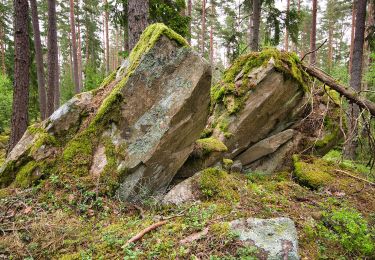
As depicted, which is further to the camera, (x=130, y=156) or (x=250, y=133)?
(x=250, y=133)

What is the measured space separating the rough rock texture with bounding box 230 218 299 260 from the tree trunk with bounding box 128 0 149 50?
17.3ft

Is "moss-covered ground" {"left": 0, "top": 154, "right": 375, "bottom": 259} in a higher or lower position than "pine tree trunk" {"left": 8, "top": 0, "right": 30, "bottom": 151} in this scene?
lower

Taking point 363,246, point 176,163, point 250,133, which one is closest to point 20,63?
point 176,163

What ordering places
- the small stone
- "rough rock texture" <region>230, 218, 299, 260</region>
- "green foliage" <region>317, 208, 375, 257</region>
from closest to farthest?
1. "rough rock texture" <region>230, 218, 299, 260</region>
2. "green foliage" <region>317, 208, 375, 257</region>
3. the small stone

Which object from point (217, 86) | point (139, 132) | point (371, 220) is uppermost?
point (217, 86)

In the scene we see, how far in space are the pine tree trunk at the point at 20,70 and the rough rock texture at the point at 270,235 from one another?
6518mm

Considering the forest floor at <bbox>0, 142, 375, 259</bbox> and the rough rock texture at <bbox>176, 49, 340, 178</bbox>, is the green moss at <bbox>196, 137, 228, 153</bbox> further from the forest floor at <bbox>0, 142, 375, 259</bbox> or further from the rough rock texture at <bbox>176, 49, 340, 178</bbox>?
the forest floor at <bbox>0, 142, 375, 259</bbox>

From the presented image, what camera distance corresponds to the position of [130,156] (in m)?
4.48

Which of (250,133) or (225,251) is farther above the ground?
(250,133)

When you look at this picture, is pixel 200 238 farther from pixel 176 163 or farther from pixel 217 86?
pixel 217 86

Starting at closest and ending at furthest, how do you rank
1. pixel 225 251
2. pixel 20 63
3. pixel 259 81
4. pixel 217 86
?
pixel 225 251 < pixel 259 81 < pixel 20 63 < pixel 217 86

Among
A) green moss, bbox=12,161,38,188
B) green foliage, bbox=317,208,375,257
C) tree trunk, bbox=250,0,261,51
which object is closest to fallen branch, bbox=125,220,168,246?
green moss, bbox=12,161,38,188

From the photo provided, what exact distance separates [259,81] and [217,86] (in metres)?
1.43

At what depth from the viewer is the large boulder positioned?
4402 millimetres
